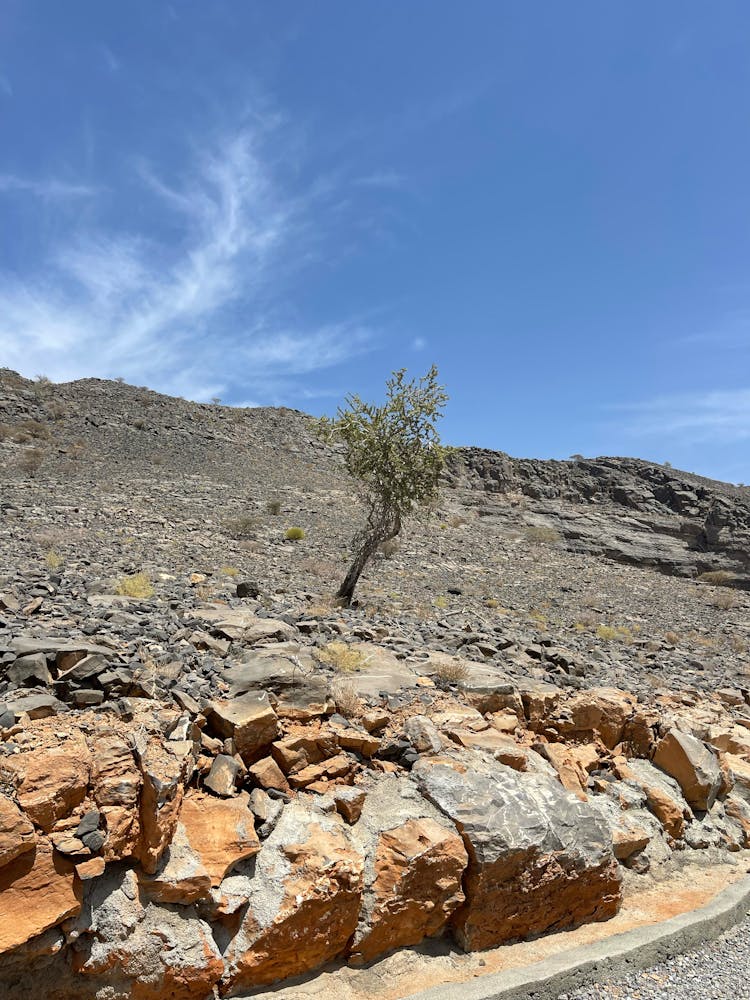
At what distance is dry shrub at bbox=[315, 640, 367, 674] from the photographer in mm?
7270

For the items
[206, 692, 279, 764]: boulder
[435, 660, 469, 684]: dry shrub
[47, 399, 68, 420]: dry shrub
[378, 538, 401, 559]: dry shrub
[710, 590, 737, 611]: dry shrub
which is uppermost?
[47, 399, 68, 420]: dry shrub

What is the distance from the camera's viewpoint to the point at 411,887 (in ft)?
16.1

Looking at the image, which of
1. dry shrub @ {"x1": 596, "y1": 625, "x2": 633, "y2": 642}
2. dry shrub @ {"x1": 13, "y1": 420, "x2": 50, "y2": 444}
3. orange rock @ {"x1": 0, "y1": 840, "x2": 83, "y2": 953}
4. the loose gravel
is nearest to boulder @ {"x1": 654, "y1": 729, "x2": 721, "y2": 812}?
the loose gravel

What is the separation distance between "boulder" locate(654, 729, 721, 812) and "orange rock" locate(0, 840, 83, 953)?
7435 mm

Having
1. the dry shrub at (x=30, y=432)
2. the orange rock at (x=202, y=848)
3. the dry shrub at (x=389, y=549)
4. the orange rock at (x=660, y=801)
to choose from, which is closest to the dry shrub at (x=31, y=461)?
the dry shrub at (x=30, y=432)

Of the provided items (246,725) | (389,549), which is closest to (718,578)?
(389,549)

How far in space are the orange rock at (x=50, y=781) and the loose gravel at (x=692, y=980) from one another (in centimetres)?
430

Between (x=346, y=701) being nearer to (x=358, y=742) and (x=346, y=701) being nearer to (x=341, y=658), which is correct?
(x=358, y=742)

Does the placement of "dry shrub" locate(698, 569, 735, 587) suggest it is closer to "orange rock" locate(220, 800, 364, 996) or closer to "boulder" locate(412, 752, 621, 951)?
"boulder" locate(412, 752, 621, 951)

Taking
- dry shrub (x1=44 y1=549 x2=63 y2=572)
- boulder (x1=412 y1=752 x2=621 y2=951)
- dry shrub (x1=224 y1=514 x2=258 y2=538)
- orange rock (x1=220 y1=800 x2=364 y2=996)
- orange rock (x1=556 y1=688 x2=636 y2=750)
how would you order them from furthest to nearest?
dry shrub (x1=224 y1=514 x2=258 y2=538)
dry shrub (x1=44 y1=549 x2=63 y2=572)
orange rock (x1=556 y1=688 x2=636 y2=750)
boulder (x1=412 y1=752 x2=621 y2=951)
orange rock (x1=220 y1=800 x2=364 y2=996)

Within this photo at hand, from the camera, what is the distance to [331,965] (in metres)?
4.59

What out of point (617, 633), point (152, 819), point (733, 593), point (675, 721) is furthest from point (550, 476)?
point (152, 819)

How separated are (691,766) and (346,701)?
5022 millimetres

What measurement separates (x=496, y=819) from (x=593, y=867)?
125cm
